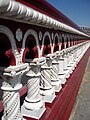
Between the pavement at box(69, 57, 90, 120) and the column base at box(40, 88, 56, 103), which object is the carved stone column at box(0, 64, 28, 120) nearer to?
the column base at box(40, 88, 56, 103)

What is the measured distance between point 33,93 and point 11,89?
3.97 feet

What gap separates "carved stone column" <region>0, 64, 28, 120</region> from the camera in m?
2.99

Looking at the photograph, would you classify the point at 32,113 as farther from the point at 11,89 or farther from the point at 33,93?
the point at 11,89

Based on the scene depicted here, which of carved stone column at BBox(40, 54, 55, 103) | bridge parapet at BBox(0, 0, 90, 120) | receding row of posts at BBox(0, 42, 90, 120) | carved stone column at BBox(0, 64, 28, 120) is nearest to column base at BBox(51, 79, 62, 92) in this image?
receding row of posts at BBox(0, 42, 90, 120)

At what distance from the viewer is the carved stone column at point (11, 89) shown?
9.82ft

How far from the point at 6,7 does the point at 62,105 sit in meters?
4.07

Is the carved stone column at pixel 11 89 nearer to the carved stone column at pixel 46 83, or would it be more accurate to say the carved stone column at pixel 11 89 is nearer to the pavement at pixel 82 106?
the carved stone column at pixel 46 83

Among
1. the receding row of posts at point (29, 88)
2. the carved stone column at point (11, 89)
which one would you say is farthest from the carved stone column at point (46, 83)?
the carved stone column at point (11, 89)

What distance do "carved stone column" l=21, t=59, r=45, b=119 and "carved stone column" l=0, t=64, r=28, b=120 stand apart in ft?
2.58

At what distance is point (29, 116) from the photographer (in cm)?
416

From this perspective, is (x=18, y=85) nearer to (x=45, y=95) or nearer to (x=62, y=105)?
(x=45, y=95)

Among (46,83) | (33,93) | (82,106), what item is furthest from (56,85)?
(82,106)

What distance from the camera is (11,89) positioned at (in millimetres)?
3031

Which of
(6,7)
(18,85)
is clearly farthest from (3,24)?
(18,85)
